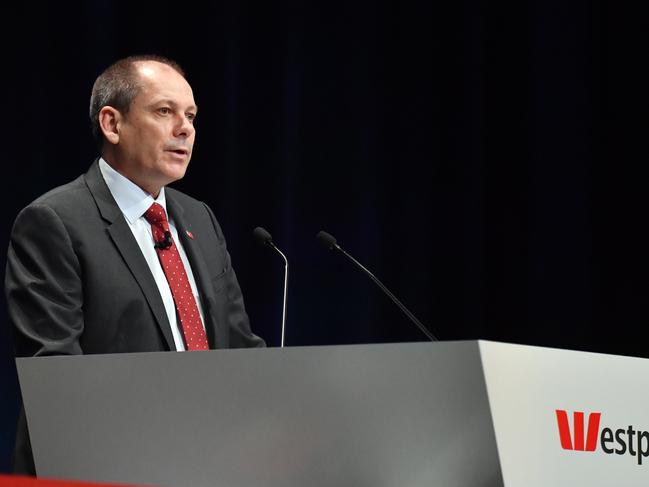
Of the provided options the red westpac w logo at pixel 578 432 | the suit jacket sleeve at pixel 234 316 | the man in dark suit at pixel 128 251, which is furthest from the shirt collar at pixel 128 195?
the red westpac w logo at pixel 578 432

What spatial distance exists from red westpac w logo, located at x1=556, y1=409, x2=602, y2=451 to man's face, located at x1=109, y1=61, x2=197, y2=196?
119 cm

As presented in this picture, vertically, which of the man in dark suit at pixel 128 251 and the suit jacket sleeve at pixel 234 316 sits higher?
the man in dark suit at pixel 128 251

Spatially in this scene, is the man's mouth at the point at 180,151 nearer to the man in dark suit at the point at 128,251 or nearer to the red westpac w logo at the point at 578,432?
the man in dark suit at the point at 128,251

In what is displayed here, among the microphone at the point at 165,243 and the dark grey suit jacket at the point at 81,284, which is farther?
the microphone at the point at 165,243

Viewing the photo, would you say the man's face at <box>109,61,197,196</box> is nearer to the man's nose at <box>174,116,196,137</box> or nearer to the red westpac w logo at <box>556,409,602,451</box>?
the man's nose at <box>174,116,196,137</box>

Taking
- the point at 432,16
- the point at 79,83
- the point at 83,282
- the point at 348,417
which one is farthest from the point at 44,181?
the point at 348,417

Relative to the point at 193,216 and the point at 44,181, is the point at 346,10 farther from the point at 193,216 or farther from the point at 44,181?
the point at 193,216

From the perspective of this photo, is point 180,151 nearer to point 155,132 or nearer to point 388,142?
point 155,132

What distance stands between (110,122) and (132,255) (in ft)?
1.42

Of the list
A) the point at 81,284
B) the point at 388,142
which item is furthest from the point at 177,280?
the point at 388,142

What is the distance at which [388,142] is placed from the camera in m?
4.07

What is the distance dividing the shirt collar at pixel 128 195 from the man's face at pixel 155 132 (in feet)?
0.14

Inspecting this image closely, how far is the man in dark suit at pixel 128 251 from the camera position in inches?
76.7

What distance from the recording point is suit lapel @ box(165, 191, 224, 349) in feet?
7.14
